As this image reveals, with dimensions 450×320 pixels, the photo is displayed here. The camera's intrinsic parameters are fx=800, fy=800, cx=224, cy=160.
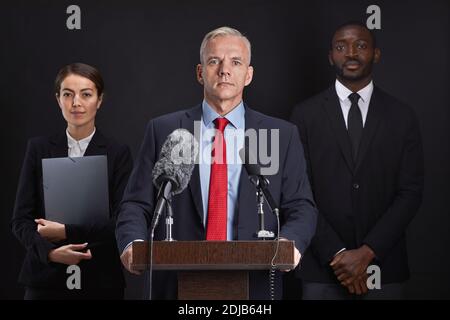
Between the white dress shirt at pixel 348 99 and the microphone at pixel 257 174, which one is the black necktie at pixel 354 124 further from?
the microphone at pixel 257 174

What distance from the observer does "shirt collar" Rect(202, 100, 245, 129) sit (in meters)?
4.06

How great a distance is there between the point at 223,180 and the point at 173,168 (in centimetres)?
82

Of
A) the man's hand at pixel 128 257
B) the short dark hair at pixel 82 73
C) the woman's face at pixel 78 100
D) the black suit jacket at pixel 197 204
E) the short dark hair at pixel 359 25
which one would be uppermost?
the short dark hair at pixel 359 25

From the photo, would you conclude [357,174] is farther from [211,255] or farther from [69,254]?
[211,255]

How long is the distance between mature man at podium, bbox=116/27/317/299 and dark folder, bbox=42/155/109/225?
886 millimetres

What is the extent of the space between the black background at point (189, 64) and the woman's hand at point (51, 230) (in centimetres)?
30

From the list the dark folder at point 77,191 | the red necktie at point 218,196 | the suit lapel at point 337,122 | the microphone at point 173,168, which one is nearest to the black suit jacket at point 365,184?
the suit lapel at point 337,122

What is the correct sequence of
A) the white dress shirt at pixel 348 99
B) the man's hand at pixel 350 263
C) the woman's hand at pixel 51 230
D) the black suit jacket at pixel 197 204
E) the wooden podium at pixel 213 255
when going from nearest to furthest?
the wooden podium at pixel 213 255
the black suit jacket at pixel 197 204
the man's hand at pixel 350 263
the woman's hand at pixel 51 230
the white dress shirt at pixel 348 99

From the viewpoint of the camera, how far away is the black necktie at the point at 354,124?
192 inches

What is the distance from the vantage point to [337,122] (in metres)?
4.91

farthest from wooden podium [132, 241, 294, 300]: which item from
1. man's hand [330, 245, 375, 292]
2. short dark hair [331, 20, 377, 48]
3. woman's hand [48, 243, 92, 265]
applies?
short dark hair [331, 20, 377, 48]

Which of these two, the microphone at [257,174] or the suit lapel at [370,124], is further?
the suit lapel at [370,124]

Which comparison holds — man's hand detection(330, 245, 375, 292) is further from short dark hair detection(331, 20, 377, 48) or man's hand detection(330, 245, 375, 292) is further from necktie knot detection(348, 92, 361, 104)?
short dark hair detection(331, 20, 377, 48)

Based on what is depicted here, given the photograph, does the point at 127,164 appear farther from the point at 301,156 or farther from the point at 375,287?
the point at 375,287
